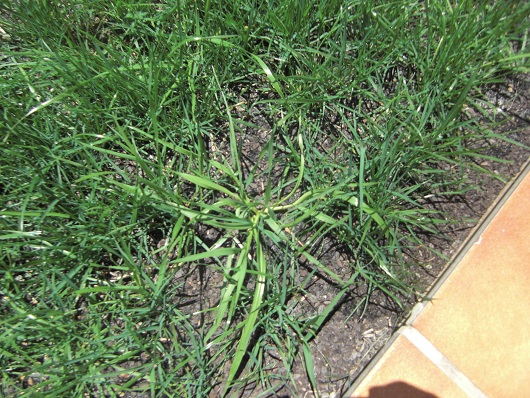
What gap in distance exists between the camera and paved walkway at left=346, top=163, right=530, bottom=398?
1.35 metres

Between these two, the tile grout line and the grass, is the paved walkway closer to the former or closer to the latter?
the tile grout line

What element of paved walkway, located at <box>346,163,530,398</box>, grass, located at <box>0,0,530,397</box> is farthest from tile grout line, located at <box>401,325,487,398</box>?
grass, located at <box>0,0,530,397</box>

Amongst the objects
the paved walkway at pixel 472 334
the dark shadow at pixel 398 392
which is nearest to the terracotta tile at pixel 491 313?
the paved walkway at pixel 472 334

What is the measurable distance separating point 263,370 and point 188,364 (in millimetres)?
244

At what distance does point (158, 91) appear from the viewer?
151 cm

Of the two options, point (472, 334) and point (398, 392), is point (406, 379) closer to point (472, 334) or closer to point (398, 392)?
point (398, 392)

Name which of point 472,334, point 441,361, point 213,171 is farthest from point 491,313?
point 213,171

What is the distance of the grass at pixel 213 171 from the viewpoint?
135 centimetres

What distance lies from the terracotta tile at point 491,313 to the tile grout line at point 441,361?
1 centimetres

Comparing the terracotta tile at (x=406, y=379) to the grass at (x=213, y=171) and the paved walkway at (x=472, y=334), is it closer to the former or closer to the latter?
the paved walkway at (x=472, y=334)

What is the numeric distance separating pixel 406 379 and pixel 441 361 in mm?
130

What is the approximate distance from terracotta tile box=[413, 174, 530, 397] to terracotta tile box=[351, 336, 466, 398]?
0.07 m

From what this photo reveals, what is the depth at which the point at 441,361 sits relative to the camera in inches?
54.3

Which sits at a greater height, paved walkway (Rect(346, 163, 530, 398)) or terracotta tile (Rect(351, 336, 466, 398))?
paved walkway (Rect(346, 163, 530, 398))
